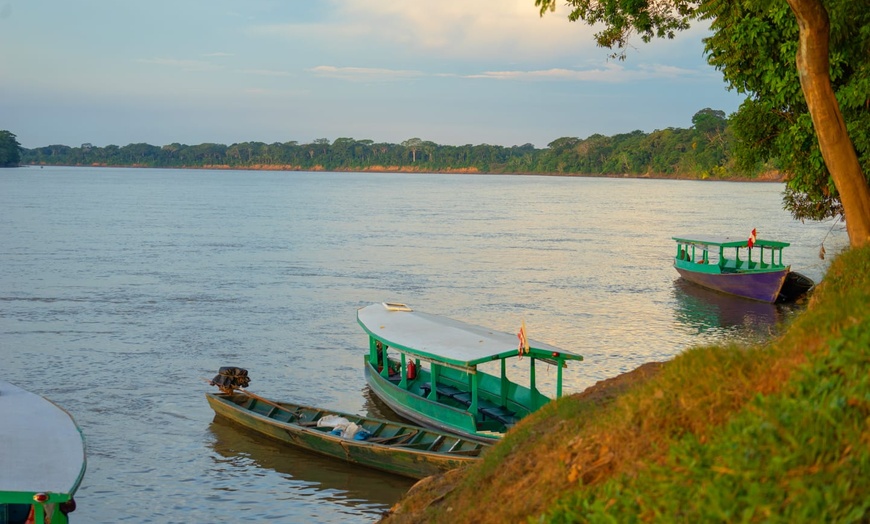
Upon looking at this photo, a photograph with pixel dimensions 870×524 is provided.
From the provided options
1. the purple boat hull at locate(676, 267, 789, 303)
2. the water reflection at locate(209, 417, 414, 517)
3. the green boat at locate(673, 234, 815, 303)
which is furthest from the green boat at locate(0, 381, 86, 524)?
the green boat at locate(673, 234, 815, 303)

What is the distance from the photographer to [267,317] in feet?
110

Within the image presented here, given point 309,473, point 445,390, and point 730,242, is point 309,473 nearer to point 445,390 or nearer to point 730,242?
point 445,390

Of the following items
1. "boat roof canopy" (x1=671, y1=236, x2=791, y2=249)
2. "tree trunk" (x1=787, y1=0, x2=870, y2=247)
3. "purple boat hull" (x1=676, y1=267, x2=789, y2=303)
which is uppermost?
"tree trunk" (x1=787, y1=0, x2=870, y2=247)

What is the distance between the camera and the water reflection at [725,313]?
31.5m

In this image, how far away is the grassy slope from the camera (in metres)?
5.25

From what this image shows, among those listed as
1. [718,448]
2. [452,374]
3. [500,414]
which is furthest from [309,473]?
[718,448]

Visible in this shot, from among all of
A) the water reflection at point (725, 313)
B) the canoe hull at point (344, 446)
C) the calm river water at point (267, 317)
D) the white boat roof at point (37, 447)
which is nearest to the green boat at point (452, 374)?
the canoe hull at point (344, 446)

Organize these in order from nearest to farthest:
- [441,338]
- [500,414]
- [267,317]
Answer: [500,414], [441,338], [267,317]

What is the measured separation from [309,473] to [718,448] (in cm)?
1294

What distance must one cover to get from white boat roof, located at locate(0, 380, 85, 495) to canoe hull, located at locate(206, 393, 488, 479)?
5.20 m

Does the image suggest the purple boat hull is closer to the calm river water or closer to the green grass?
the calm river water

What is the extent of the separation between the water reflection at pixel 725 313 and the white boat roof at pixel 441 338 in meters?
12.7

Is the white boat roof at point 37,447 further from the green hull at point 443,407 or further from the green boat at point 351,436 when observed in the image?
the green hull at point 443,407

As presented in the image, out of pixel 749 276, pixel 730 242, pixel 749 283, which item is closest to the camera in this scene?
pixel 749 276
